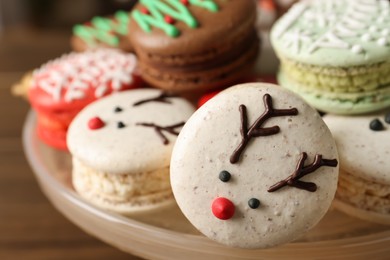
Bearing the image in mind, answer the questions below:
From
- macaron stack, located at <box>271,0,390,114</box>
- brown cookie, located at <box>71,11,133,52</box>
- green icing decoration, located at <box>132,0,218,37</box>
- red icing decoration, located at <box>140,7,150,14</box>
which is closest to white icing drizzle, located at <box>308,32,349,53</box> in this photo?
macaron stack, located at <box>271,0,390,114</box>

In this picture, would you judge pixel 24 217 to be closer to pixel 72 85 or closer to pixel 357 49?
pixel 72 85

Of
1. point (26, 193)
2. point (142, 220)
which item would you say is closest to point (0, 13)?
point (26, 193)

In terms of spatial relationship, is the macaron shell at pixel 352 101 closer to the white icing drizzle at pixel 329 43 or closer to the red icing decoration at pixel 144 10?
Result: the white icing drizzle at pixel 329 43

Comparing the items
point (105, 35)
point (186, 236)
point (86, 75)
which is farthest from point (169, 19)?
point (186, 236)

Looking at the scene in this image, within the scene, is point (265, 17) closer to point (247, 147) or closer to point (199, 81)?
point (199, 81)

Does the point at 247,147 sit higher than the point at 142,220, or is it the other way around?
the point at 247,147

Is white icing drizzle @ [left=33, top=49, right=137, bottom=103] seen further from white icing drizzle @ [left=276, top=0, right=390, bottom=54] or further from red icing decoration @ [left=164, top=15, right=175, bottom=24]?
white icing drizzle @ [left=276, top=0, right=390, bottom=54]

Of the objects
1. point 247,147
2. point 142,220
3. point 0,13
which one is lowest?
point 0,13
